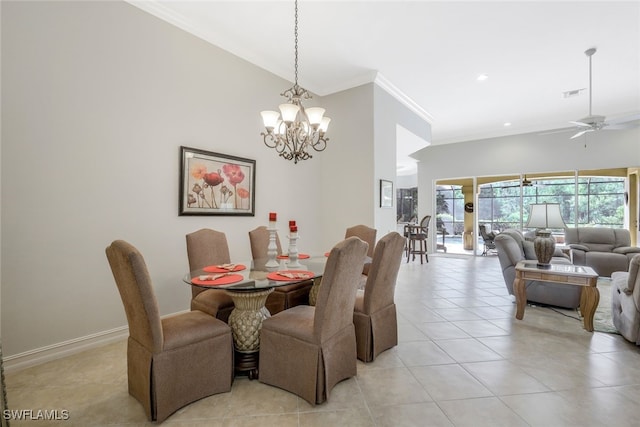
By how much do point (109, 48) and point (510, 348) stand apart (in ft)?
15.1

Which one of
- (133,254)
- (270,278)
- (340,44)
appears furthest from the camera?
(340,44)

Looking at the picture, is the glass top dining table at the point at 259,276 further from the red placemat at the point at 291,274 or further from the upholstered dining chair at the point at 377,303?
the upholstered dining chair at the point at 377,303

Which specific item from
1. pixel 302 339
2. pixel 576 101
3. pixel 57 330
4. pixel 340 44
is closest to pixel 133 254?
pixel 302 339

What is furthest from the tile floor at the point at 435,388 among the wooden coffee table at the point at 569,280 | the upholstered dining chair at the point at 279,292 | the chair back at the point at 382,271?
the upholstered dining chair at the point at 279,292

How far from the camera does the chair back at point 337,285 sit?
1.78 m

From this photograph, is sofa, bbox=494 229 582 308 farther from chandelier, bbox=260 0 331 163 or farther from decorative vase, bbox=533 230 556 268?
chandelier, bbox=260 0 331 163

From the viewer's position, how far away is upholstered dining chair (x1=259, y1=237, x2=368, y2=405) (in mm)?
1804

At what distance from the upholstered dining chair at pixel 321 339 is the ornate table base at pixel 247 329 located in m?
0.16

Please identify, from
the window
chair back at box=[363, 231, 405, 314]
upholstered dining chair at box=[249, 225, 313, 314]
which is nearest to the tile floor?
chair back at box=[363, 231, 405, 314]

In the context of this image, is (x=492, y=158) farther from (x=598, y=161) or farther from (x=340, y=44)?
(x=340, y=44)

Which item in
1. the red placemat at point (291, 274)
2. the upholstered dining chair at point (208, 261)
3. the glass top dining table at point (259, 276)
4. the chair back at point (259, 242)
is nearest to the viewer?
the glass top dining table at point (259, 276)

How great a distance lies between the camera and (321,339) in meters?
1.82

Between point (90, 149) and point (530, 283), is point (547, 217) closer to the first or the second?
point (530, 283)

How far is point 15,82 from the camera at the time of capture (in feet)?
7.37
